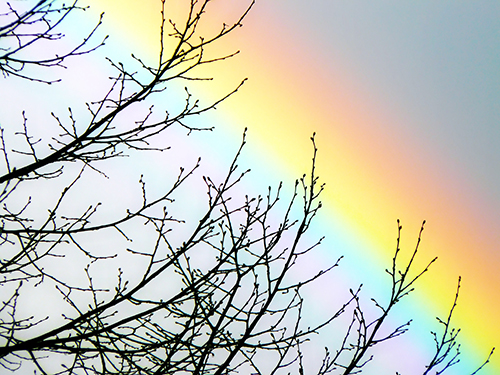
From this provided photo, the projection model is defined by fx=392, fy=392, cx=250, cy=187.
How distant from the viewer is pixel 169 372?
9.05 ft

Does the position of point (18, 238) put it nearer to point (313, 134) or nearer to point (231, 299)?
point (231, 299)

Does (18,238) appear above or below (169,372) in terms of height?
above

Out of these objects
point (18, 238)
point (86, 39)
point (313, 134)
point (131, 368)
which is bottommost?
point (131, 368)

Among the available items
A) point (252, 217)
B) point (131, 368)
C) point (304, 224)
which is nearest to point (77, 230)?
point (131, 368)

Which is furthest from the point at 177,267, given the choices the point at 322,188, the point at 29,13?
the point at 29,13

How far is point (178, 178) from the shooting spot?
10.4 ft

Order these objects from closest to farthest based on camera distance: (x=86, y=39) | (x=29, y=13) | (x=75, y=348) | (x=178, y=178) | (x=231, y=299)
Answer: (x=29, y=13) → (x=231, y=299) → (x=75, y=348) → (x=86, y=39) → (x=178, y=178)

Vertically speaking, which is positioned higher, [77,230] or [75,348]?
[77,230]

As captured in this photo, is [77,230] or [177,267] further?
[77,230]

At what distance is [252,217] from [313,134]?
29.7 inches

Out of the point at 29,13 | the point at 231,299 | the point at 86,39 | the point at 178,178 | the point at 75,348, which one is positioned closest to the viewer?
the point at 29,13

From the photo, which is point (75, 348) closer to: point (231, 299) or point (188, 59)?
point (231, 299)

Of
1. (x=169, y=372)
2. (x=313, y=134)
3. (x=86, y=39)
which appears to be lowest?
(x=169, y=372)

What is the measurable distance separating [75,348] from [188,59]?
2.28m
